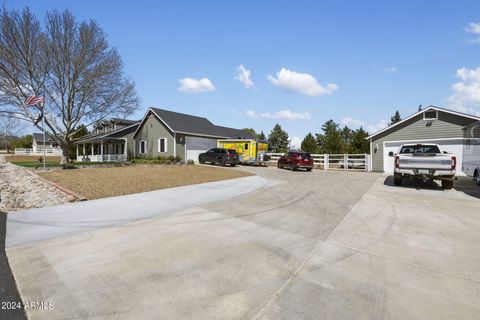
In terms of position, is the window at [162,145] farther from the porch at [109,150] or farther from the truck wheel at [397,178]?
the truck wheel at [397,178]

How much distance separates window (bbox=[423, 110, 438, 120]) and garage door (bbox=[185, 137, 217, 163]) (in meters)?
21.0

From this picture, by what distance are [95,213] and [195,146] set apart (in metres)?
21.9

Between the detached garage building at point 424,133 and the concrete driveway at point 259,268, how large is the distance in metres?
14.8

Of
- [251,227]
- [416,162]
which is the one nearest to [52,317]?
[251,227]

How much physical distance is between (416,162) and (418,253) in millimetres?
8003

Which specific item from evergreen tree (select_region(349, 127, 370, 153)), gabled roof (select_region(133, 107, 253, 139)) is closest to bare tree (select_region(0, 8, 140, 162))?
gabled roof (select_region(133, 107, 253, 139))

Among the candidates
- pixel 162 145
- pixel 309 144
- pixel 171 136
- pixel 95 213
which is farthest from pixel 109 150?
pixel 309 144

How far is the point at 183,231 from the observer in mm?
5230

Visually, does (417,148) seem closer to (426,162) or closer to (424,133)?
(426,162)

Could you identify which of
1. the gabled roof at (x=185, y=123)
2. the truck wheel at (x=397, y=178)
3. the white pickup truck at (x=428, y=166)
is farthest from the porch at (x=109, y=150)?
the white pickup truck at (x=428, y=166)

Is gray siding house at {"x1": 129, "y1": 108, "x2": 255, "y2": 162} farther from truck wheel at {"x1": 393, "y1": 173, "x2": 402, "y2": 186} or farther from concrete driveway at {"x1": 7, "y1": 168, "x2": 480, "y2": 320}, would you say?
concrete driveway at {"x1": 7, "y1": 168, "x2": 480, "y2": 320}

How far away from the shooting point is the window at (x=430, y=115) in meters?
18.4

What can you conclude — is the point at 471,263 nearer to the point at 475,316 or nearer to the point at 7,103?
the point at 475,316

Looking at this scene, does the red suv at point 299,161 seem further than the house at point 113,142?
No
